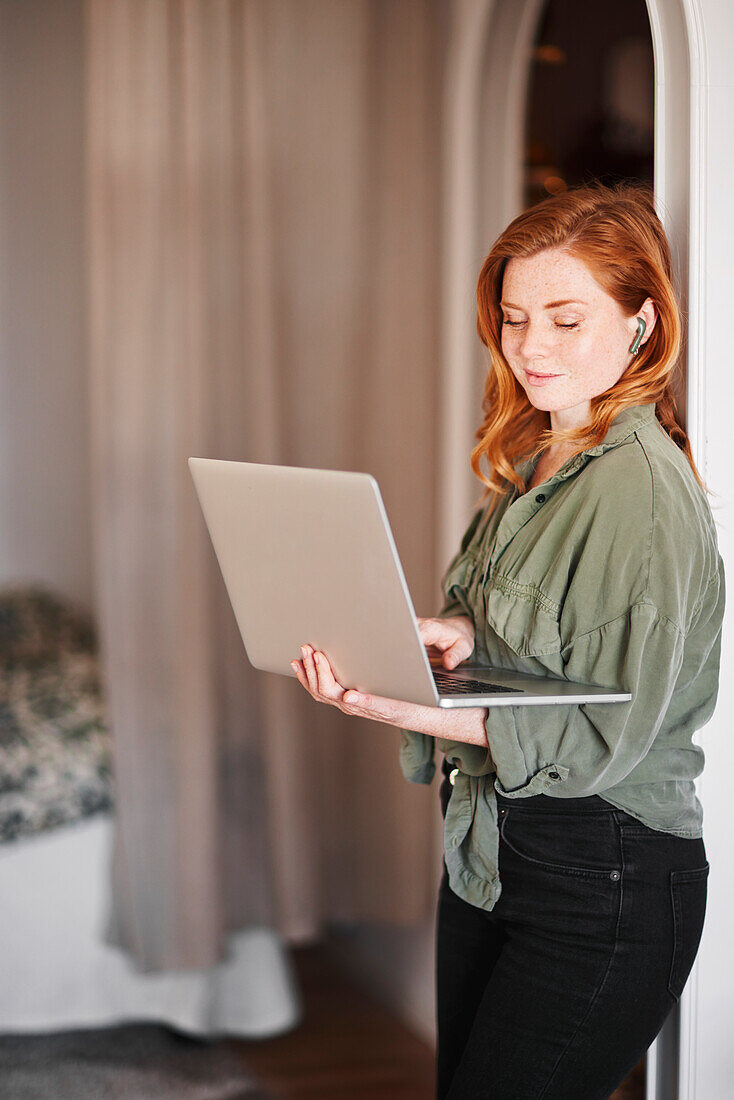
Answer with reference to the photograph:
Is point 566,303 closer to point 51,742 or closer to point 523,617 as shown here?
point 523,617

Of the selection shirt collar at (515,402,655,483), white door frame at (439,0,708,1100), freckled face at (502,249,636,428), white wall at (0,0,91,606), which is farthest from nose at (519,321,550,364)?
white wall at (0,0,91,606)

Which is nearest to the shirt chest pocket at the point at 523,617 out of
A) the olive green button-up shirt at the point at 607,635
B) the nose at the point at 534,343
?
the olive green button-up shirt at the point at 607,635

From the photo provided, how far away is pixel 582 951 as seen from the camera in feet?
3.47

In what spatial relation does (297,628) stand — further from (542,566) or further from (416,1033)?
(416,1033)

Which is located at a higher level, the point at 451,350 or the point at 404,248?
the point at 404,248

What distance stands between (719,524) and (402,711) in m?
0.50

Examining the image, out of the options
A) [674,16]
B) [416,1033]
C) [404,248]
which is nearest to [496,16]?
[404,248]

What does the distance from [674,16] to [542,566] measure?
2.36 ft

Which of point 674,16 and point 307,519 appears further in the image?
point 674,16

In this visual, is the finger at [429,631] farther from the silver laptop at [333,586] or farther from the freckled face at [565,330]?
the freckled face at [565,330]

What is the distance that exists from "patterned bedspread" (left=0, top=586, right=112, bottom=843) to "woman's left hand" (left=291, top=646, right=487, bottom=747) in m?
1.35

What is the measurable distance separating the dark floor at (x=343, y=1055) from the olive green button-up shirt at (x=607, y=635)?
3.71 feet

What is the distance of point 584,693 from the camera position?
969 mm

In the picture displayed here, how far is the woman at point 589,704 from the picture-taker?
1.01m
